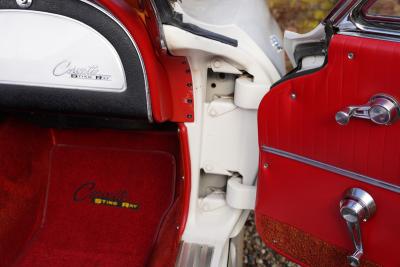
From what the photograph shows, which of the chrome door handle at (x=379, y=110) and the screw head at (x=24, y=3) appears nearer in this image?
the chrome door handle at (x=379, y=110)

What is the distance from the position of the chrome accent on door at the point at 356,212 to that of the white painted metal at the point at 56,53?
731 millimetres

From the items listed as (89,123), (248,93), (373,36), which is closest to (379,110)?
(373,36)

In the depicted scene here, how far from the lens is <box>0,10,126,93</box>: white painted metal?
5.09 feet

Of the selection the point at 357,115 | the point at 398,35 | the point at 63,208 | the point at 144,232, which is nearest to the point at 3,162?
the point at 63,208

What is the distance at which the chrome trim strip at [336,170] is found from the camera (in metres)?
1.28

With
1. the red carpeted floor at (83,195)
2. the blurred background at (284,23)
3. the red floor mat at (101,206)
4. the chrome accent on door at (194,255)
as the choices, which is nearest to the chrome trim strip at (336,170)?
the blurred background at (284,23)

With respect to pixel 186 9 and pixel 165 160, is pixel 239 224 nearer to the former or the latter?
pixel 165 160

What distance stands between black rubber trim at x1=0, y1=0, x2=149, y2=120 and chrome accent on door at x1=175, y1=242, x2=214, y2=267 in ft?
1.79

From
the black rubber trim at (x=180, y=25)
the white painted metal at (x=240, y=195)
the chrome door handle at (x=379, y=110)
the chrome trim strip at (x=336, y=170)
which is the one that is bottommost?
the white painted metal at (x=240, y=195)

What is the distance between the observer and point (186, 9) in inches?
70.7

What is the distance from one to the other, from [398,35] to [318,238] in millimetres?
625

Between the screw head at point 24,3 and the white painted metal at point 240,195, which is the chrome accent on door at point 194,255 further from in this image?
the screw head at point 24,3

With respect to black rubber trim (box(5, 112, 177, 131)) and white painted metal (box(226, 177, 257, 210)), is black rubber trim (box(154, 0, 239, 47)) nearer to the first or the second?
white painted metal (box(226, 177, 257, 210))

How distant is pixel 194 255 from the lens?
1.85m
